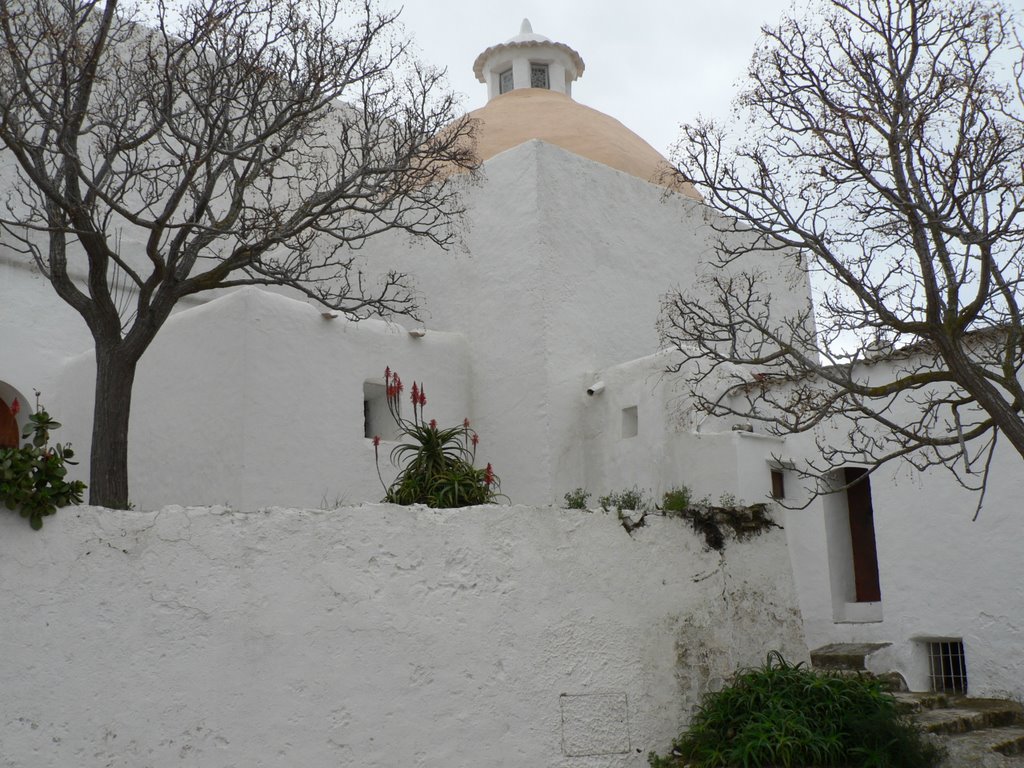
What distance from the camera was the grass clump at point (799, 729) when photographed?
8.15 m

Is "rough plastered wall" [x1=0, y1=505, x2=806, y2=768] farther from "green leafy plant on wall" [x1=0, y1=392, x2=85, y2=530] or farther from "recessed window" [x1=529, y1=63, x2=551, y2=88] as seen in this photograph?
"recessed window" [x1=529, y1=63, x2=551, y2=88]

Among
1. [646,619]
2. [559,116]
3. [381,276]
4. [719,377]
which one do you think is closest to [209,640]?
[646,619]

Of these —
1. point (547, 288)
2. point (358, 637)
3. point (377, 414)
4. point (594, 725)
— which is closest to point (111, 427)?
point (358, 637)

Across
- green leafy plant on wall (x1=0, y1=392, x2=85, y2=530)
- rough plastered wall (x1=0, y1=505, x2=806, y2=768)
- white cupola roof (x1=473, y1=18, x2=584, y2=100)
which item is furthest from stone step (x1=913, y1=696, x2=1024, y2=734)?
white cupola roof (x1=473, y1=18, x2=584, y2=100)

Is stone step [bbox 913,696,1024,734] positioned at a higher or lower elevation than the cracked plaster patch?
lower

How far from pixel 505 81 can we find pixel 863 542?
11.7 metres

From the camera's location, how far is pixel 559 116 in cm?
1762

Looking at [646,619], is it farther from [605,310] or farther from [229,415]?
[605,310]

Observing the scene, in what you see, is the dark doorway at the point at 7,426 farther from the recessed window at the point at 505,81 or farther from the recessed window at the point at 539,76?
the recessed window at the point at 539,76

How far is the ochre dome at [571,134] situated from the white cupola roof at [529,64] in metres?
1.49

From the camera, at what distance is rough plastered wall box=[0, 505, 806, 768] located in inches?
267

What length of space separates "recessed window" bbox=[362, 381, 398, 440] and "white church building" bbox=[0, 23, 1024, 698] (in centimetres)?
3

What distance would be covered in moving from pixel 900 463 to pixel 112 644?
8849mm

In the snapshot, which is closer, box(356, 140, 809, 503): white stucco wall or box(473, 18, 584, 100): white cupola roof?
box(356, 140, 809, 503): white stucco wall
